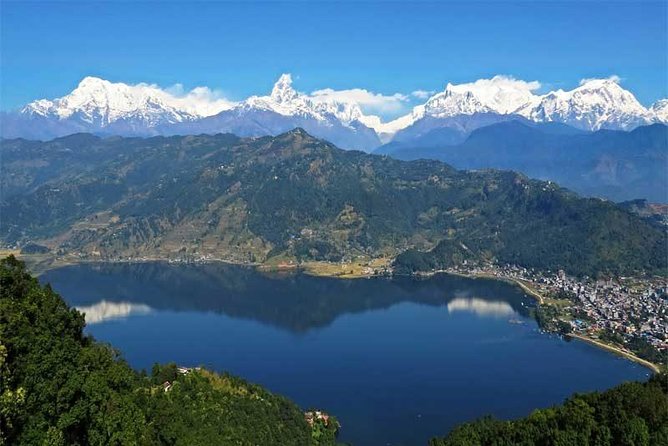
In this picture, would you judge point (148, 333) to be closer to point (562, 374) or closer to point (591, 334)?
point (562, 374)

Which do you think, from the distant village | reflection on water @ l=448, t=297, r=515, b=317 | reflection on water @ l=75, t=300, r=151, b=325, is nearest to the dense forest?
the distant village

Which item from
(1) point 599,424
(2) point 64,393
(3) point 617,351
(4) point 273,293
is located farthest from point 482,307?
(2) point 64,393

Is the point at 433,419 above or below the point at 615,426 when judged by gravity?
below

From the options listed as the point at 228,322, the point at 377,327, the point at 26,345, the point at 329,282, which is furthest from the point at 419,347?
the point at 26,345

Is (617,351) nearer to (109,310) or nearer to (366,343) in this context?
(366,343)

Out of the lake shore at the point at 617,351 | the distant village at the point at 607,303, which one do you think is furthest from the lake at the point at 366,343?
the distant village at the point at 607,303

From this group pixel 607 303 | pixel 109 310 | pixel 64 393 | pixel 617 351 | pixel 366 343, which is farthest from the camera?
pixel 109 310
